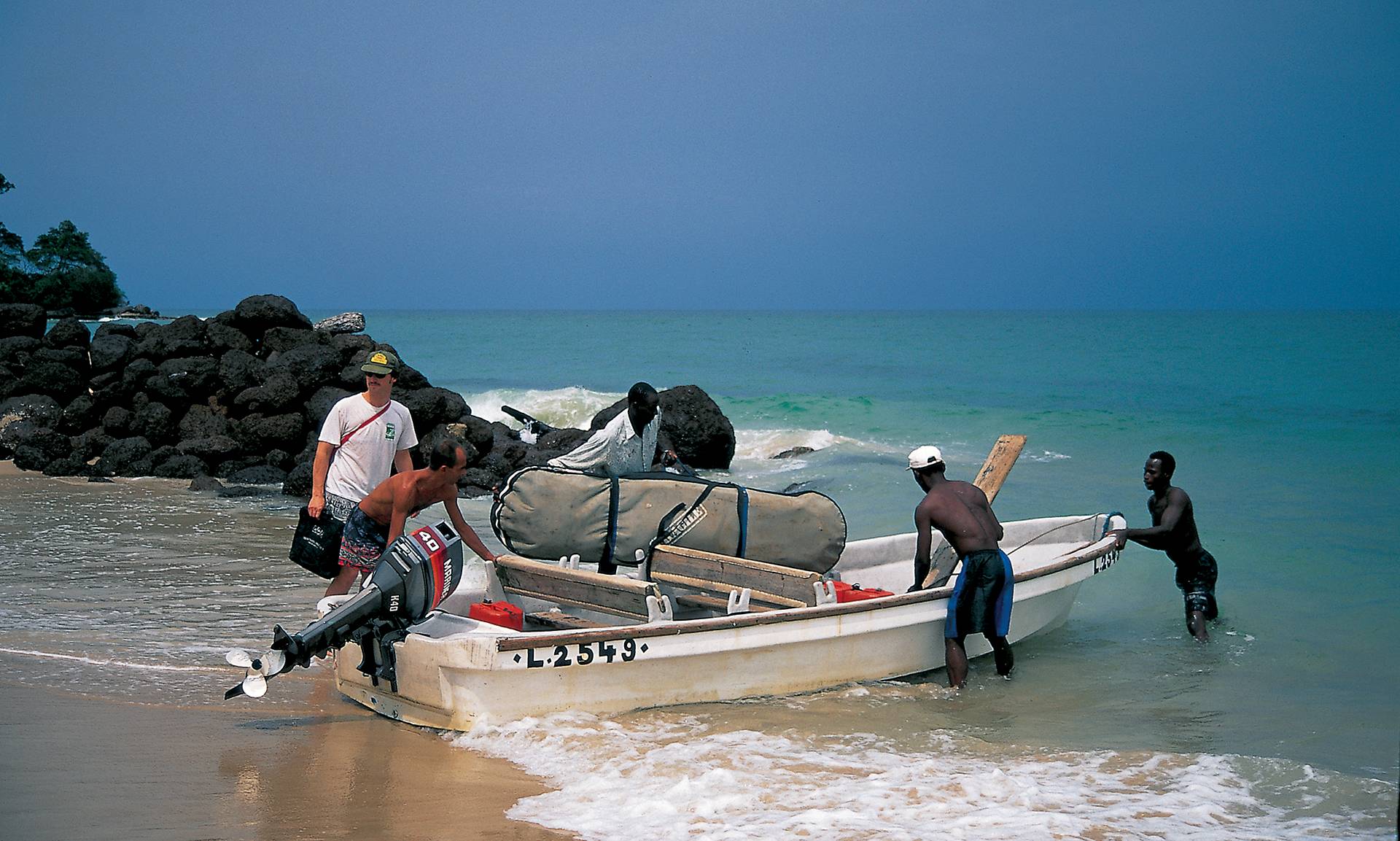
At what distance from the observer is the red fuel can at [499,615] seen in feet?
22.9

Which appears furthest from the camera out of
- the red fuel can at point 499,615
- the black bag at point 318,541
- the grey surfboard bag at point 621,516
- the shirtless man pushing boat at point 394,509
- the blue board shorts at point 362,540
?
the grey surfboard bag at point 621,516

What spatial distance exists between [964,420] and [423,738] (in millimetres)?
27954

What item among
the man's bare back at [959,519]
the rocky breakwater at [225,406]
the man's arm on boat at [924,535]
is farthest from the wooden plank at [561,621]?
the rocky breakwater at [225,406]

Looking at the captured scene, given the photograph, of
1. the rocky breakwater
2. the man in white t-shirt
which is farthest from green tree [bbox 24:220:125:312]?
the man in white t-shirt

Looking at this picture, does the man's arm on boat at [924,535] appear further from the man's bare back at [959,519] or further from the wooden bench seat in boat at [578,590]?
the wooden bench seat in boat at [578,590]

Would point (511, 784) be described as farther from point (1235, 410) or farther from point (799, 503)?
point (1235, 410)

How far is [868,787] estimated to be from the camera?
5.89 metres

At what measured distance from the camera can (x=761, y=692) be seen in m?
7.26

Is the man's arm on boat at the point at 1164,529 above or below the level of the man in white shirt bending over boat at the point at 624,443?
below

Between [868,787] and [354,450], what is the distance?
3816mm

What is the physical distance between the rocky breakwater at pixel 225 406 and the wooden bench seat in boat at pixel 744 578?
941 centimetres

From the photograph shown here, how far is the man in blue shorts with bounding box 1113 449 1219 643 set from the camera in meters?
8.76

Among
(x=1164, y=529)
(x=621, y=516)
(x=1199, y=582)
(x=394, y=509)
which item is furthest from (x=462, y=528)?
(x=1199, y=582)

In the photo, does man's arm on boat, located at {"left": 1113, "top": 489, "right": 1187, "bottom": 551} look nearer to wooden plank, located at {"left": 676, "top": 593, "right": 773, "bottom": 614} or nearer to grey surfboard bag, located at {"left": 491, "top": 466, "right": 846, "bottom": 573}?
grey surfboard bag, located at {"left": 491, "top": 466, "right": 846, "bottom": 573}
